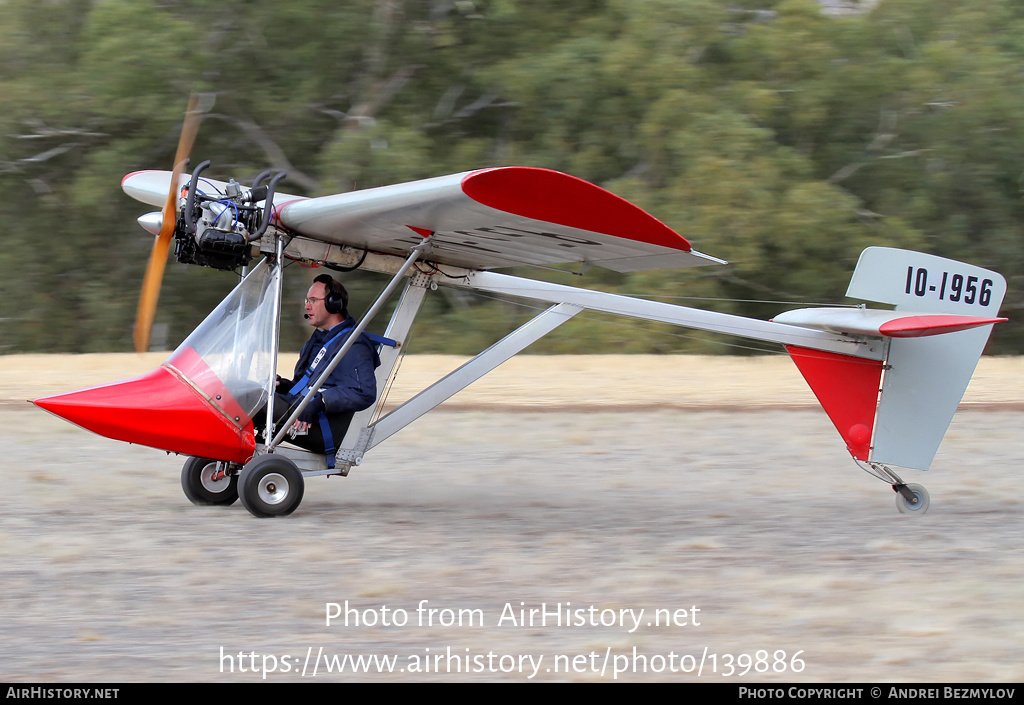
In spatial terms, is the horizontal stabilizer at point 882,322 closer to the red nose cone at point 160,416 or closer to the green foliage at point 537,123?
the red nose cone at point 160,416

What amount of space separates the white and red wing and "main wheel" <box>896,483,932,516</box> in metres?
A: 2.45

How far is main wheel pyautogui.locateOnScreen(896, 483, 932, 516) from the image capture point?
7.64 m

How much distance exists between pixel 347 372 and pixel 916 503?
14.1 feet

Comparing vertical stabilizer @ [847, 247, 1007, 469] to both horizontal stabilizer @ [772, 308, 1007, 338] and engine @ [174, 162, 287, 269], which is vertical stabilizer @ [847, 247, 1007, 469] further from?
engine @ [174, 162, 287, 269]

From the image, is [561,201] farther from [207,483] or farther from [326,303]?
[207,483]

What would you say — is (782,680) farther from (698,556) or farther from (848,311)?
(848,311)

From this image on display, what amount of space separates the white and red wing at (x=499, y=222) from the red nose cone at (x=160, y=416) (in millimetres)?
1351

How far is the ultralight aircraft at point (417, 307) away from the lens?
616cm

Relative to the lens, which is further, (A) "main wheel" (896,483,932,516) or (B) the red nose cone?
(A) "main wheel" (896,483,932,516)

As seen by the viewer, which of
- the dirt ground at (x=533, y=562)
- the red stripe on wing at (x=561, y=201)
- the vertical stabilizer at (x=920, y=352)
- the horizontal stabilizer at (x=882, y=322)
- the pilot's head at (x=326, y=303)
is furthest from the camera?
the vertical stabilizer at (x=920, y=352)

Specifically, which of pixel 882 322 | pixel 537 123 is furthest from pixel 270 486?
pixel 537 123

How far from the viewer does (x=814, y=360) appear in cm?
791

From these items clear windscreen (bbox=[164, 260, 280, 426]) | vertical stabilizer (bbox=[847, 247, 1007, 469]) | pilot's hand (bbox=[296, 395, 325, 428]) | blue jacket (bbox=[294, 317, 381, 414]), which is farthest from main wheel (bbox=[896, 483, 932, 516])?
clear windscreen (bbox=[164, 260, 280, 426])

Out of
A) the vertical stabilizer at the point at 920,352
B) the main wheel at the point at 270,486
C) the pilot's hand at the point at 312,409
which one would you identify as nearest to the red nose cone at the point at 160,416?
the main wheel at the point at 270,486
